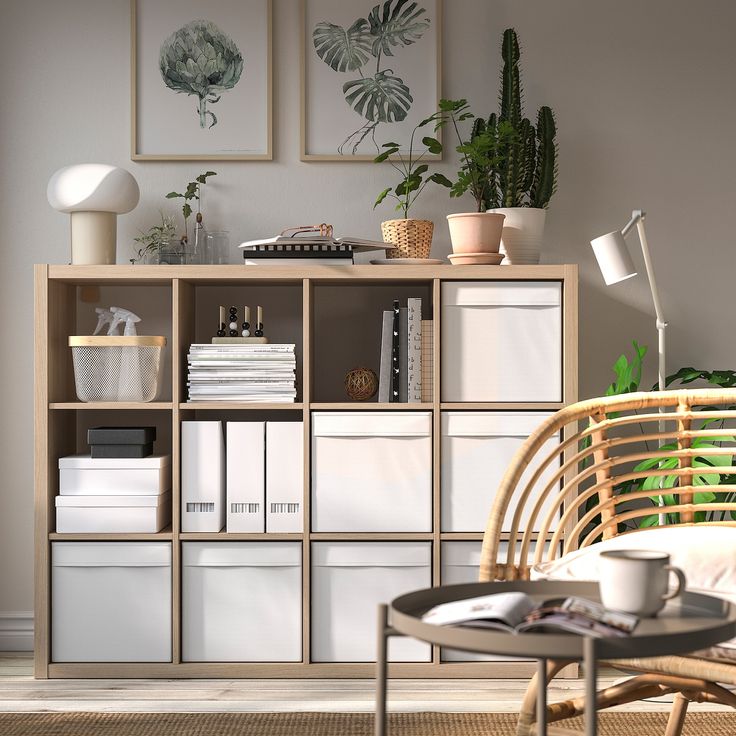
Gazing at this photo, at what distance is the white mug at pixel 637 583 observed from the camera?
132 centimetres

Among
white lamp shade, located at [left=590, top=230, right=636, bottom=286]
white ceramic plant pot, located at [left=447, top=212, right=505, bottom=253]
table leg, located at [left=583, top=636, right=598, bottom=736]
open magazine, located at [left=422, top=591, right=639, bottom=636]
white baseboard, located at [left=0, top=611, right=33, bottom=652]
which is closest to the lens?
table leg, located at [left=583, top=636, right=598, bottom=736]

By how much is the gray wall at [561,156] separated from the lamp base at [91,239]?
0.27 meters

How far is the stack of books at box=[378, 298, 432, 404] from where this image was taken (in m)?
2.77

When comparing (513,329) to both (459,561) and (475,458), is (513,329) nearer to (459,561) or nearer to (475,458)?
(475,458)

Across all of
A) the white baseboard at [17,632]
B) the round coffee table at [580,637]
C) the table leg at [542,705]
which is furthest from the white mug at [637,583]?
the white baseboard at [17,632]

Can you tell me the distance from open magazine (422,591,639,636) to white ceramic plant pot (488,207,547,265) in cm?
167

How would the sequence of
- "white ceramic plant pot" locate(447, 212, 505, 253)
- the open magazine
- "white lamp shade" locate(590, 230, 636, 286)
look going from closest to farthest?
the open magazine, "white lamp shade" locate(590, 230, 636, 286), "white ceramic plant pot" locate(447, 212, 505, 253)

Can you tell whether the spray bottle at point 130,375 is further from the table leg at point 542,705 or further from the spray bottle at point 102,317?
the table leg at point 542,705

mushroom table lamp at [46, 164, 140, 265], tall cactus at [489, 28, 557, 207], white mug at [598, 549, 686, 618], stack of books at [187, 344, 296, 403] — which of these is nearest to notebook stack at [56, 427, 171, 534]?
stack of books at [187, 344, 296, 403]

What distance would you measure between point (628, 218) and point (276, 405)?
53.1 inches

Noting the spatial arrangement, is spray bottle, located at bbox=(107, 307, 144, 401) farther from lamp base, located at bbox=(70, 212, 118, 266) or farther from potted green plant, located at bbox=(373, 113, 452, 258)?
potted green plant, located at bbox=(373, 113, 452, 258)

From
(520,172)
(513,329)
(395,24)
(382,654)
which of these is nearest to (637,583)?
(382,654)

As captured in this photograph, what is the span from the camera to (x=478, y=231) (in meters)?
2.74

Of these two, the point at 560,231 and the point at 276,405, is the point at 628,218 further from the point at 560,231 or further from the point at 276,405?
the point at 276,405
